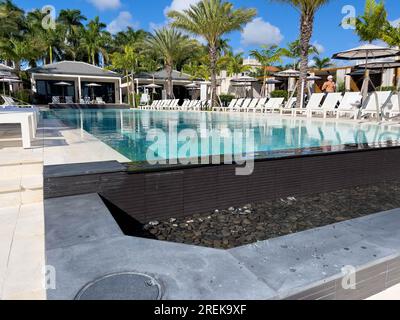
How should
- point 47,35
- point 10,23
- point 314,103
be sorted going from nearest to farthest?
1. point 314,103
2. point 10,23
3. point 47,35

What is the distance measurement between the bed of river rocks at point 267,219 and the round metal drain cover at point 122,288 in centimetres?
135

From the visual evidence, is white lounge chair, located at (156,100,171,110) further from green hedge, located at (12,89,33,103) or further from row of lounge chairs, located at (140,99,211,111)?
green hedge, located at (12,89,33,103)

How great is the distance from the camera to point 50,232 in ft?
6.20

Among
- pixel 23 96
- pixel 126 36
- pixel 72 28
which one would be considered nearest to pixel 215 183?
pixel 23 96

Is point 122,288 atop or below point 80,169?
below

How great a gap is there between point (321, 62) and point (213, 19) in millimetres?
16923

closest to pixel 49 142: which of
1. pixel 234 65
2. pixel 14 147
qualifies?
pixel 14 147

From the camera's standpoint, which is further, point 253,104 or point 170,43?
point 170,43

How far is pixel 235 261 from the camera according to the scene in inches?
61.2

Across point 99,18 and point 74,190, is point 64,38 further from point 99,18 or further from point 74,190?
point 74,190

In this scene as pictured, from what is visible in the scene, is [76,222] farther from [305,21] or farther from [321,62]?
[321,62]

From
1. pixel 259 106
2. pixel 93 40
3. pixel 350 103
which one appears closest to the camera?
pixel 350 103

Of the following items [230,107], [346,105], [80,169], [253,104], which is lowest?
[80,169]

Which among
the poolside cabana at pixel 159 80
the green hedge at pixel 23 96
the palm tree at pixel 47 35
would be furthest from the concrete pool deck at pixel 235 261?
the palm tree at pixel 47 35
